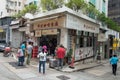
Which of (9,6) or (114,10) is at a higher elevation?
(114,10)

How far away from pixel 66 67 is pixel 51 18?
461cm

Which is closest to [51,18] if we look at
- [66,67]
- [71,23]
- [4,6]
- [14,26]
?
[71,23]

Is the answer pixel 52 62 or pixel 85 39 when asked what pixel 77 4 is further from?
pixel 52 62

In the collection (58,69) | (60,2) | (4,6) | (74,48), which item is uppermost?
(4,6)

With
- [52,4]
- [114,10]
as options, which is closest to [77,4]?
[52,4]

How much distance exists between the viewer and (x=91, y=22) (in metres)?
23.7

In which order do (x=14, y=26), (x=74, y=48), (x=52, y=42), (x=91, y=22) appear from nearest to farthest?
(x=74, y=48), (x=52, y=42), (x=91, y=22), (x=14, y=26)

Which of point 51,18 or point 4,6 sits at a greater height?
point 4,6

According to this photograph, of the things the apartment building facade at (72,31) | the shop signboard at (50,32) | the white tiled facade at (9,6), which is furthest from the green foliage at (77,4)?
the white tiled facade at (9,6)

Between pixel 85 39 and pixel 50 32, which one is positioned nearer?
pixel 50 32

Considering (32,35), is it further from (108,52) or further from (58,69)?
(108,52)

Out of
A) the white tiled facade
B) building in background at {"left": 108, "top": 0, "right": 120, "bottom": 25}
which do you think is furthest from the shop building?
building in background at {"left": 108, "top": 0, "right": 120, "bottom": 25}

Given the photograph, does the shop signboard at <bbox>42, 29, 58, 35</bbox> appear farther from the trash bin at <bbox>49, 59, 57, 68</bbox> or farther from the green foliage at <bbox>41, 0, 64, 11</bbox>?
the green foliage at <bbox>41, 0, 64, 11</bbox>

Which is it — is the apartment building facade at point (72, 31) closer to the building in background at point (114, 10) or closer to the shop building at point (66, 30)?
the shop building at point (66, 30)
